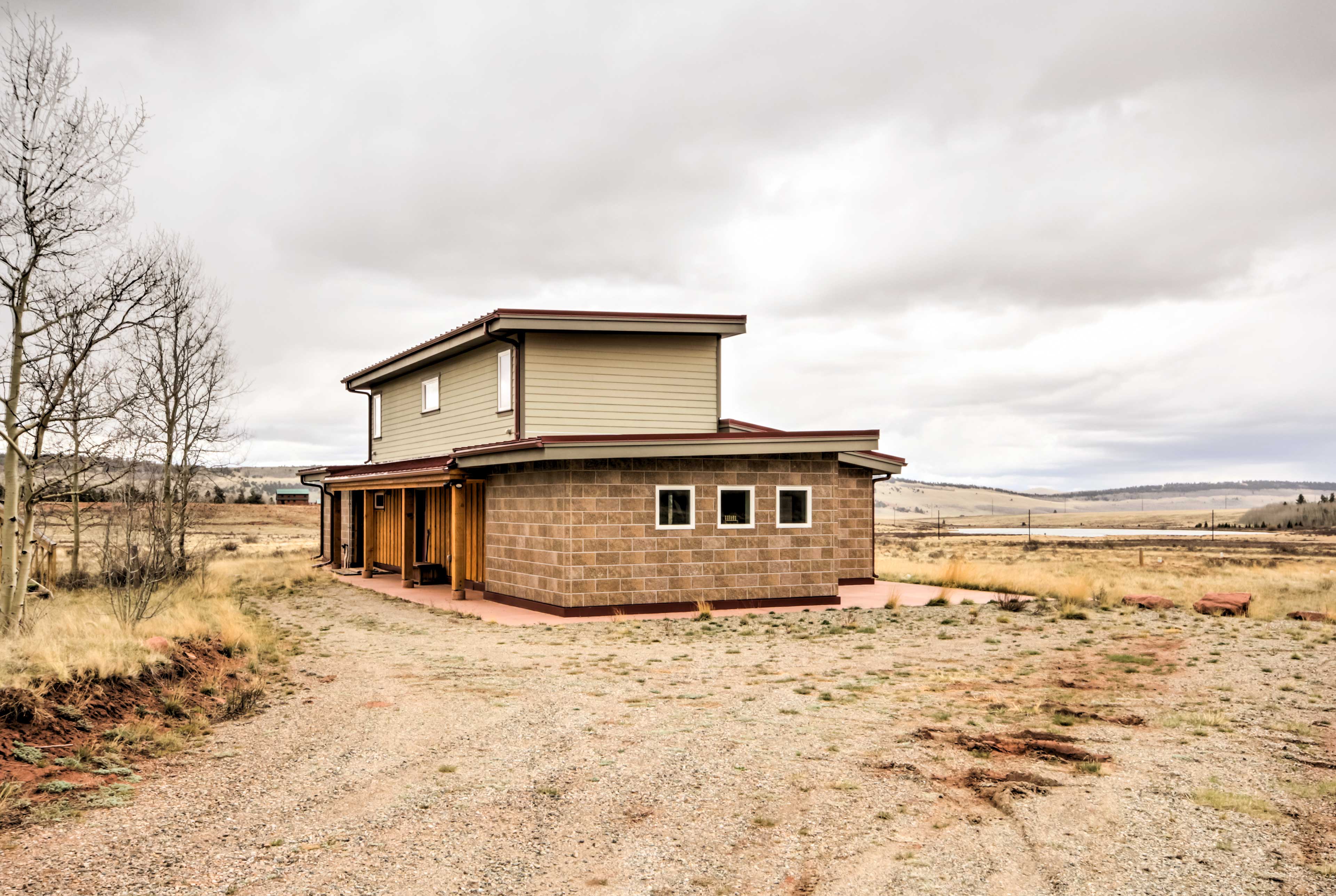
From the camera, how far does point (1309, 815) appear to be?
5973 millimetres

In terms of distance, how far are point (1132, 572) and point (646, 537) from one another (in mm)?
21275

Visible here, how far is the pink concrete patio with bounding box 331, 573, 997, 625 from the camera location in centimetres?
1609

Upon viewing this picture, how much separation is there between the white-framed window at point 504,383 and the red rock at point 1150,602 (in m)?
13.2

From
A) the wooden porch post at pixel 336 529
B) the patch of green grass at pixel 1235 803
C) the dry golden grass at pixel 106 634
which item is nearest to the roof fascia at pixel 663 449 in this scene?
the dry golden grass at pixel 106 634

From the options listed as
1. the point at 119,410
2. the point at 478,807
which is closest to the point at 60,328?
the point at 119,410

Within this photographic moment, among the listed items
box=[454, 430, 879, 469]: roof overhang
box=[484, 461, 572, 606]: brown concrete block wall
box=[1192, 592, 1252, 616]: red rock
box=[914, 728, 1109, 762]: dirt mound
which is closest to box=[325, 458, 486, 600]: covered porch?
box=[484, 461, 572, 606]: brown concrete block wall

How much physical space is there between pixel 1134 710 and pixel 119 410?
39.9ft

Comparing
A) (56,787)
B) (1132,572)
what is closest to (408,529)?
(56,787)

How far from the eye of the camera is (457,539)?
62.4 feet

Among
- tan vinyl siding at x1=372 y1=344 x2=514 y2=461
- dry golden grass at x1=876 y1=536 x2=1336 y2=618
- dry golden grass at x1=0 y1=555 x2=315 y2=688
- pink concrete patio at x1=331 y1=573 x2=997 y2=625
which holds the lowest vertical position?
dry golden grass at x1=876 y1=536 x2=1336 y2=618

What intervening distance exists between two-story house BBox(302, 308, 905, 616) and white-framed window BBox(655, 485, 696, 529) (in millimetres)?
27

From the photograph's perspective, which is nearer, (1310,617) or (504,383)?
(1310,617)

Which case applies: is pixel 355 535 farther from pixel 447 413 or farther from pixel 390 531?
pixel 447 413

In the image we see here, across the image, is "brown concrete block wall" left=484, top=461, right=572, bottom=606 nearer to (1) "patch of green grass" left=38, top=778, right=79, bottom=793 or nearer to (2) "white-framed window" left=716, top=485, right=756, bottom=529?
(2) "white-framed window" left=716, top=485, right=756, bottom=529
